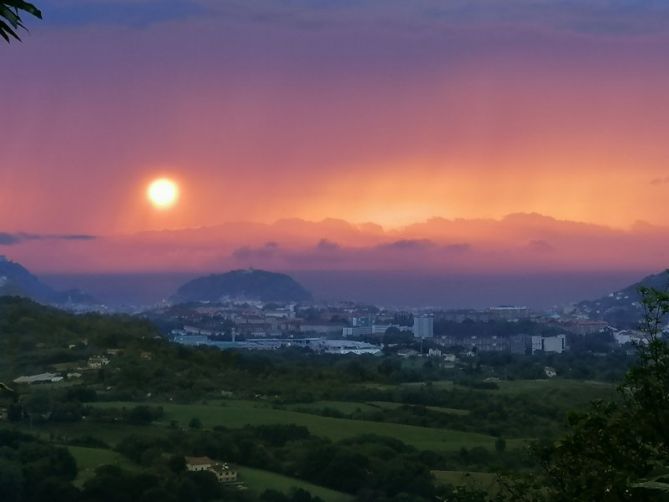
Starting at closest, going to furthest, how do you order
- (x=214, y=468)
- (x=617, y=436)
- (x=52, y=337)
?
(x=617, y=436) < (x=214, y=468) < (x=52, y=337)

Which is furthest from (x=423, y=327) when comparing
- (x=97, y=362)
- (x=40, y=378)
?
(x=40, y=378)

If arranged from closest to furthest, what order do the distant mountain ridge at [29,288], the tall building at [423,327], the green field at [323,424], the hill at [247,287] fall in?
1. the green field at [323,424]
2. the distant mountain ridge at [29,288]
3. the tall building at [423,327]
4. the hill at [247,287]

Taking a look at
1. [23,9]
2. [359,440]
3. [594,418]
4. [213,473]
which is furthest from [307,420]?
[23,9]

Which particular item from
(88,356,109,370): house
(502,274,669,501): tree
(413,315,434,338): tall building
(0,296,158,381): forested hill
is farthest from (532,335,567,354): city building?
(502,274,669,501): tree

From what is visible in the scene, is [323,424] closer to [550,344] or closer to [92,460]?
[92,460]

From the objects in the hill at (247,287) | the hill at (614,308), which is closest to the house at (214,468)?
the hill at (614,308)

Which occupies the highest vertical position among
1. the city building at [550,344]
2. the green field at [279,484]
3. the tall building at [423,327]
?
the tall building at [423,327]

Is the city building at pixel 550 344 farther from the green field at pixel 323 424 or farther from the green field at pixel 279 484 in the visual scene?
the green field at pixel 279 484

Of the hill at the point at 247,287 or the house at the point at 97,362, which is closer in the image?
the house at the point at 97,362
